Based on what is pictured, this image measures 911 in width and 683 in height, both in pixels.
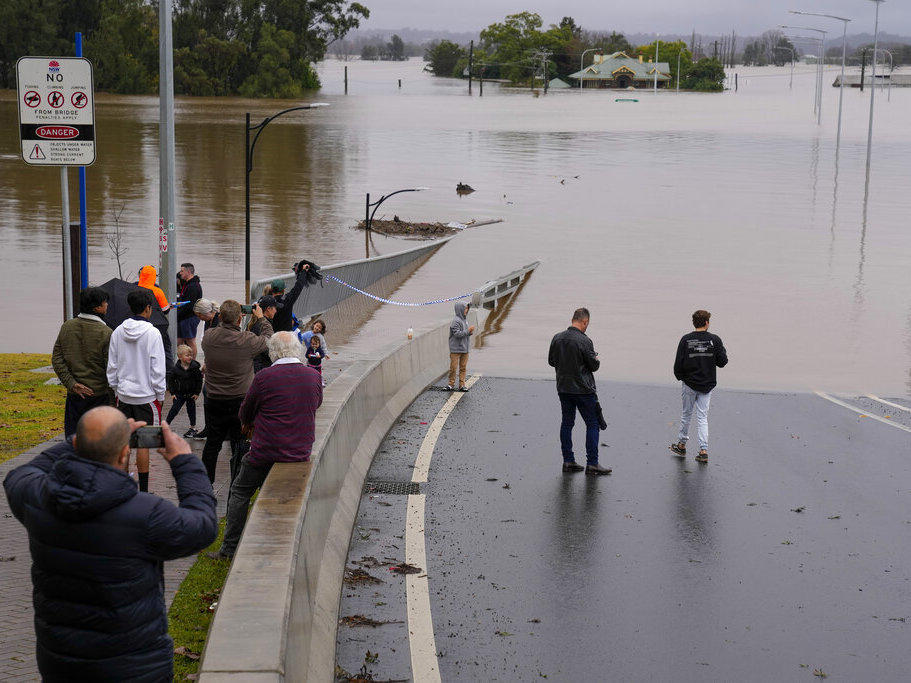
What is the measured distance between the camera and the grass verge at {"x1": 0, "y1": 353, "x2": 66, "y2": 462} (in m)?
11.0

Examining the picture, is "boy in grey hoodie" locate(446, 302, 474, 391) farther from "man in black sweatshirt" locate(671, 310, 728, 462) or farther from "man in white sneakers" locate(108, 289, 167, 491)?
"man in white sneakers" locate(108, 289, 167, 491)

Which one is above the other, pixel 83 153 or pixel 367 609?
pixel 83 153

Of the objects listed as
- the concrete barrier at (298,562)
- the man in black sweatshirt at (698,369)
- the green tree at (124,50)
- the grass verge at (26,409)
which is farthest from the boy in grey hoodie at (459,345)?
the green tree at (124,50)

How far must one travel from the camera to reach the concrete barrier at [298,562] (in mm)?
4883

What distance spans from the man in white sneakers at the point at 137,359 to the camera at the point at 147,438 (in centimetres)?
405

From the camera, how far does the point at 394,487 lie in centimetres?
1023

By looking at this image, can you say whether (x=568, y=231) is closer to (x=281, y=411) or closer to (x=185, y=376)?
(x=185, y=376)

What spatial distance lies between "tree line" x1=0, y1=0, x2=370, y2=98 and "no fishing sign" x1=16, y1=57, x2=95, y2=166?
465 ft

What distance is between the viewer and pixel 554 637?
23.2 ft

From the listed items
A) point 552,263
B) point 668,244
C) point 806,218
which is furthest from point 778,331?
point 806,218

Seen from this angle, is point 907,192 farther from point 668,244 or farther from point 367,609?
point 367,609

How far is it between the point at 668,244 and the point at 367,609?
4631cm

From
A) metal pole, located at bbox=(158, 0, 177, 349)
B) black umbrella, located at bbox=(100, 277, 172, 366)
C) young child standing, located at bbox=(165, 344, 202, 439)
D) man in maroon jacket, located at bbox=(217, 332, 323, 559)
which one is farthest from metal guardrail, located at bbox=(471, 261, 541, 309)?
man in maroon jacket, located at bbox=(217, 332, 323, 559)

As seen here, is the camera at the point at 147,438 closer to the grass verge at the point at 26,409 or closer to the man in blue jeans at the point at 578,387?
the grass verge at the point at 26,409
